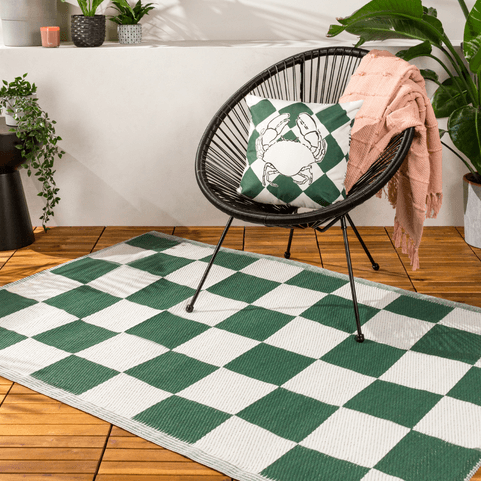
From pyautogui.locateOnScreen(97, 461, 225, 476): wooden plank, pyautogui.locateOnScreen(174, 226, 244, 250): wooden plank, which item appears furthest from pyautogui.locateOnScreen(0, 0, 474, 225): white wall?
pyautogui.locateOnScreen(97, 461, 225, 476): wooden plank

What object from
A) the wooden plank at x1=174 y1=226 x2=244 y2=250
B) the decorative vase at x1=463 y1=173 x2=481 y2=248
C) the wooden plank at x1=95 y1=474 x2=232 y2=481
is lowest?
the wooden plank at x1=95 y1=474 x2=232 y2=481

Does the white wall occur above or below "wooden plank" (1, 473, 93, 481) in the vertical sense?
above

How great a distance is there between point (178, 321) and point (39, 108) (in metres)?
1.26

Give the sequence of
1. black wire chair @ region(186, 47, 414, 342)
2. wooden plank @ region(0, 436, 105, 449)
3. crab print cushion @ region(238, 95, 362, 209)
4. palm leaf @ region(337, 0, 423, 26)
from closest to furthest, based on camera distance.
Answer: wooden plank @ region(0, 436, 105, 449) < black wire chair @ region(186, 47, 414, 342) < crab print cushion @ region(238, 95, 362, 209) < palm leaf @ region(337, 0, 423, 26)

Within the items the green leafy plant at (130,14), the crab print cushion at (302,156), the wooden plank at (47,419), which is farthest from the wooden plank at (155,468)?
the green leafy plant at (130,14)

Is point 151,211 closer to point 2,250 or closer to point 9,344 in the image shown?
point 2,250

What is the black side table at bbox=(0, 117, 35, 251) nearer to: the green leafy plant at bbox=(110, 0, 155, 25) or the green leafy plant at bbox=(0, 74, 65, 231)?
the green leafy plant at bbox=(0, 74, 65, 231)

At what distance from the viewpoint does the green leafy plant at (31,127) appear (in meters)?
2.72

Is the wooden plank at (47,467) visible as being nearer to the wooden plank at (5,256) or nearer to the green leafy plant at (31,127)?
the wooden plank at (5,256)

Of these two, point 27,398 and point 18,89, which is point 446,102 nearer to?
point 18,89

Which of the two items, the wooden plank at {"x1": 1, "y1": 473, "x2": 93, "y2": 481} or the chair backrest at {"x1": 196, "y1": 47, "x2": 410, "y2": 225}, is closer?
the wooden plank at {"x1": 1, "y1": 473, "x2": 93, "y2": 481}

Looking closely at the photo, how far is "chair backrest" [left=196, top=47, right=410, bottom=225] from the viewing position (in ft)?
7.13

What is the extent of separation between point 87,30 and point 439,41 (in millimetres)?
1576

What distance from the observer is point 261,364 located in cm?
192
